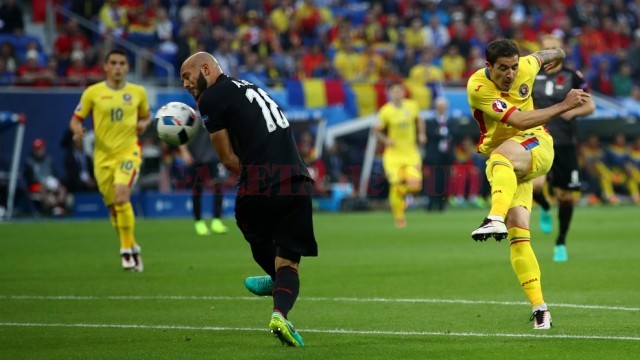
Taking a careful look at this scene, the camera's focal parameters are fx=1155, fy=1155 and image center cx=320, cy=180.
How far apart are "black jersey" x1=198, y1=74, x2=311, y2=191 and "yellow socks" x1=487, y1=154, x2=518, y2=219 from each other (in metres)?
1.56

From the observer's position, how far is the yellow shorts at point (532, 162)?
30.4 feet

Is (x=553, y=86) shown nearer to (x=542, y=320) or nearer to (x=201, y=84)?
(x=542, y=320)

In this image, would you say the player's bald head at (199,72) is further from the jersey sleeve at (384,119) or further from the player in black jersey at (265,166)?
the jersey sleeve at (384,119)

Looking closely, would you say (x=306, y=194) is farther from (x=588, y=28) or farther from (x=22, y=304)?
(x=588, y=28)

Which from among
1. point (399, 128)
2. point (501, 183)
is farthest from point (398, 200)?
point (501, 183)

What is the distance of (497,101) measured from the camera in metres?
9.16

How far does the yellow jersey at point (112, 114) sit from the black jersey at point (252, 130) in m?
6.92

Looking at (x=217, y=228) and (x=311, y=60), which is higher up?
(x=311, y=60)

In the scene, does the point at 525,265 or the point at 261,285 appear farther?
the point at 525,265

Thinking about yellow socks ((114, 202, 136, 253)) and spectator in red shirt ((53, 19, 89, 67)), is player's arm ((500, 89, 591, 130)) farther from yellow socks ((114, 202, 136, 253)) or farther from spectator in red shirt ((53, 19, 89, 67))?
spectator in red shirt ((53, 19, 89, 67))

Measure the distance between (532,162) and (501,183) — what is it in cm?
39

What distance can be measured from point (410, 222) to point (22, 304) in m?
14.2

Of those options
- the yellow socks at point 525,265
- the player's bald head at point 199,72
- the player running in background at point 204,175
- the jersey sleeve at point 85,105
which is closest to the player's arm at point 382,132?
the player running in background at point 204,175

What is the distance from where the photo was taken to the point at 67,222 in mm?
25125
